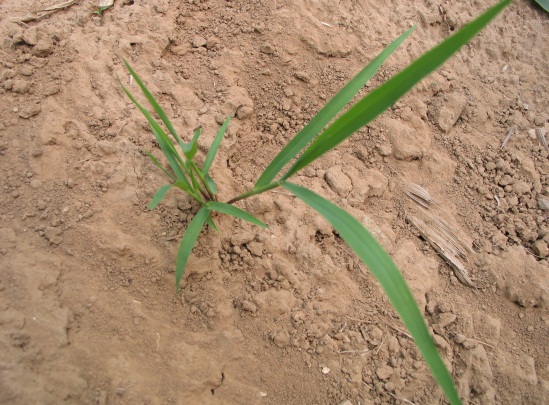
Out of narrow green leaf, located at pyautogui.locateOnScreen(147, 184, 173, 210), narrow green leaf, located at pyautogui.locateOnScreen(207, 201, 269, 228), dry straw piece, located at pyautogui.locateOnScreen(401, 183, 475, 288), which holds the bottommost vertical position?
narrow green leaf, located at pyautogui.locateOnScreen(147, 184, 173, 210)

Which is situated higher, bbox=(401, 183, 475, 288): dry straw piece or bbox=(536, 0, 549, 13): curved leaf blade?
bbox=(536, 0, 549, 13): curved leaf blade

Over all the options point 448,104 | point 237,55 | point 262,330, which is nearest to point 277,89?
point 237,55

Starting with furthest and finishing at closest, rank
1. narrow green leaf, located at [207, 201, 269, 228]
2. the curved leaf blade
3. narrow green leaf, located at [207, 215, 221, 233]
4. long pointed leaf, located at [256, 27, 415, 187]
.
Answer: the curved leaf blade, narrow green leaf, located at [207, 215, 221, 233], narrow green leaf, located at [207, 201, 269, 228], long pointed leaf, located at [256, 27, 415, 187]

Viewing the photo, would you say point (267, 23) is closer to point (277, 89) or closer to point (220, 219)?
point (277, 89)

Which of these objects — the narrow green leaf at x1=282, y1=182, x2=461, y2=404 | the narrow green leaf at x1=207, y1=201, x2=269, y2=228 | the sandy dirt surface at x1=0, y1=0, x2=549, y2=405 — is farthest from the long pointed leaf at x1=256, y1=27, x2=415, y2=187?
the sandy dirt surface at x1=0, y1=0, x2=549, y2=405

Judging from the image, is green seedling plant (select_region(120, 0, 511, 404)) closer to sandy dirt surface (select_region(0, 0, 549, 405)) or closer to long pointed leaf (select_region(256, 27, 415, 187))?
long pointed leaf (select_region(256, 27, 415, 187))

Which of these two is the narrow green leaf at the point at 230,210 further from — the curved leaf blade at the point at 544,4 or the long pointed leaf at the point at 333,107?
the curved leaf blade at the point at 544,4

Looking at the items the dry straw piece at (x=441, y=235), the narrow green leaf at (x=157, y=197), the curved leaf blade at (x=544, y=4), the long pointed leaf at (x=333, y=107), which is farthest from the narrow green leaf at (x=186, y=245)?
the curved leaf blade at (x=544, y=4)
